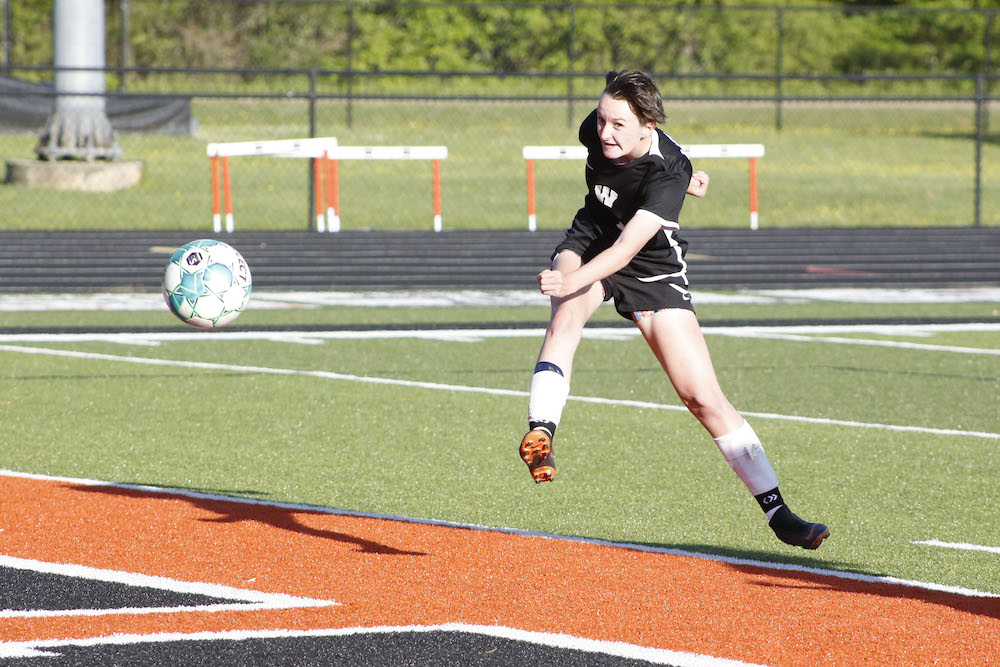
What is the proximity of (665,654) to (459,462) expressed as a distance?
3.09 metres

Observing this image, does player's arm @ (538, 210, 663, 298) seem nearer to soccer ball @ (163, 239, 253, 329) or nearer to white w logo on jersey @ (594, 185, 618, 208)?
white w logo on jersey @ (594, 185, 618, 208)

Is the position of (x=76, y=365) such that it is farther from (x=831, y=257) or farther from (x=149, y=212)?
(x=149, y=212)

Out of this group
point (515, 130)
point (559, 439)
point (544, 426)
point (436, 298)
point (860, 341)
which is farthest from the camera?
point (515, 130)

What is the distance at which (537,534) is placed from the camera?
19.7ft

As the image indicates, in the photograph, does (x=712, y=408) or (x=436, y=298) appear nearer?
(x=712, y=408)

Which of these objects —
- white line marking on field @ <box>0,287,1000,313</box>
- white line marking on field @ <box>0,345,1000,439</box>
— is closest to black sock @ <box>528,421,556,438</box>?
white line marking on field @ <box>0,345,1000,439</box>

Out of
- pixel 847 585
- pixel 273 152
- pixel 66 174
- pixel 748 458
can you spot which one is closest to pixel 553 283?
pixel 748 458

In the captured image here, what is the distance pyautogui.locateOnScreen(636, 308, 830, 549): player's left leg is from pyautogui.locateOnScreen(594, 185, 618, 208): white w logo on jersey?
453 mm

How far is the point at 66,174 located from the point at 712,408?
18883 mm

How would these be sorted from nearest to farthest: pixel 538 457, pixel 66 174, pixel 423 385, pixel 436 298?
pixel 538 457, pixel 423 385, pixel 436 298, pixel 66 174

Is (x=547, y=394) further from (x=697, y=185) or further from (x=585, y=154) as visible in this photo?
(x=585, y=154)

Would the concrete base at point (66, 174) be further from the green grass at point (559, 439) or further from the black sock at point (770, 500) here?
the black sock at point (770, 500)

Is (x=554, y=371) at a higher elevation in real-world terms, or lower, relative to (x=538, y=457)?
higher

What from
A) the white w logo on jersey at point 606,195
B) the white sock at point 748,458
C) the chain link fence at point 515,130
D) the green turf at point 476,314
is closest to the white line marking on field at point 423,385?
the green turf at point 476,314
